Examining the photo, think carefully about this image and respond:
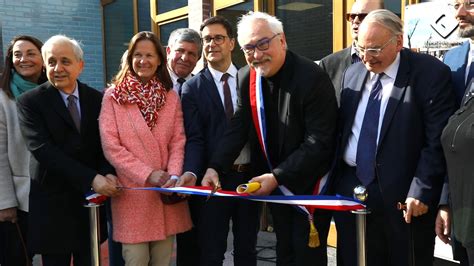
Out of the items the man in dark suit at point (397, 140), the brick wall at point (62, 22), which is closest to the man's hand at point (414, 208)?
the man in dark suit at point (397, 140)

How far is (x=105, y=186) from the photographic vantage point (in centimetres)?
284

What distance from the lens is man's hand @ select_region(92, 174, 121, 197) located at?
9.32 ft

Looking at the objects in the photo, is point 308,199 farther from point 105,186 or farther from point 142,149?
point 105,186

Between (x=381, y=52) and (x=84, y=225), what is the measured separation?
7.00ft

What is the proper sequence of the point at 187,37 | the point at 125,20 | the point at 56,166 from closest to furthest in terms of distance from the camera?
the point at 56,166 → the point at 187,37 → the point at 125,20

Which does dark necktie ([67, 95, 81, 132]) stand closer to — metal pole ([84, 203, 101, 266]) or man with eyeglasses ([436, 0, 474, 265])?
metal pole ([84, 203, 101, 266])

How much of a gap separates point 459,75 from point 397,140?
51 cm

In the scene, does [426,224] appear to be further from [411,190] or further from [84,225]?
[84,225]

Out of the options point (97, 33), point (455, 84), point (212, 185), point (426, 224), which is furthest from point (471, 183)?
point (97, 33)

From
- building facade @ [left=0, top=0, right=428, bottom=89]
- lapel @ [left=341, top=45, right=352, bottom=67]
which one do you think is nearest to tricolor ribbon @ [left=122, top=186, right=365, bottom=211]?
lapel @ [left=341, top=45, right=352, bottom=67]

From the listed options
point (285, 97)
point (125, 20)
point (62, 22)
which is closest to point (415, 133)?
point (285, 97)

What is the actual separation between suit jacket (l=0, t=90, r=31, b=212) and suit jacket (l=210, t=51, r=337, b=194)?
1.82 metres

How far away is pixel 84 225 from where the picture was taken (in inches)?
120

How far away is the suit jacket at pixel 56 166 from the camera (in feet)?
9.37
